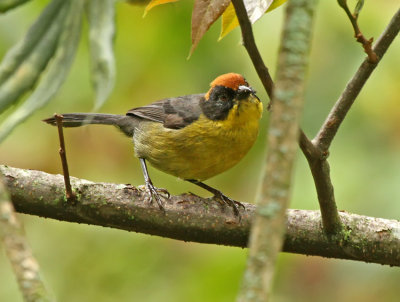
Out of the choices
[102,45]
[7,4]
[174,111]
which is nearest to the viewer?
[102,45]

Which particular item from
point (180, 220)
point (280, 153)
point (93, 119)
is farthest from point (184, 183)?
point (280, 153)

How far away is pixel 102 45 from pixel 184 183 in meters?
3.73

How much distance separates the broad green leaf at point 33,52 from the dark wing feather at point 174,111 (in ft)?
8.97

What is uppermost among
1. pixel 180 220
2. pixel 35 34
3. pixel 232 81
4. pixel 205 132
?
pixel 232 81

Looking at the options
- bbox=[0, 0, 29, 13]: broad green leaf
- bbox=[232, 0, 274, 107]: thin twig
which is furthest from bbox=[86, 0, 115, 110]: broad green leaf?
bbox=[232, 0, 274, 107]: thin twig

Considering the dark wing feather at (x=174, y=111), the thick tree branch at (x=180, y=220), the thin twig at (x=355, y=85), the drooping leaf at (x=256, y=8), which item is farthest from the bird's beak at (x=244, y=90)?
the drooping leaf at (x=256, y=8)

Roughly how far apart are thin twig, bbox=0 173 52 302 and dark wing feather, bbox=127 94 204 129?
3.22 meters

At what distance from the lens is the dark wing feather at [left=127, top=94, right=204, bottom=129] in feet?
→ 15.2

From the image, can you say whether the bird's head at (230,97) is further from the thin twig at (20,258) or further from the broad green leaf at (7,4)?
the thin twig at (20,258)

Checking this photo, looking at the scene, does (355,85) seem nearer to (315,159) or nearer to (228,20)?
(315,159)

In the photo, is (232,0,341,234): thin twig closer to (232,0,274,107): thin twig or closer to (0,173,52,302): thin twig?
(232,0,274,107): thin twig

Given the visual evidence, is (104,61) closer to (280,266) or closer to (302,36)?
(302,36)

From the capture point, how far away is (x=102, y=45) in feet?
5.64

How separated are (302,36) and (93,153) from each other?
406cm
